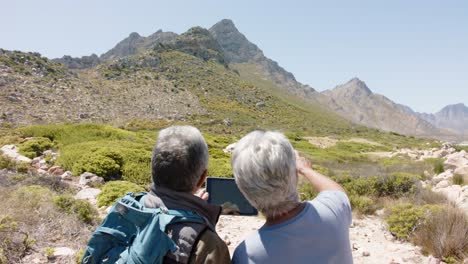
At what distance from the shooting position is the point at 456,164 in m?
16.8

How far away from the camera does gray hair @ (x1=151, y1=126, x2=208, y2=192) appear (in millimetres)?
1906

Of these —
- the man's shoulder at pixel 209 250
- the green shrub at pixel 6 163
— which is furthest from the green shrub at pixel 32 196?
the man's shoulder at pixel 209 250

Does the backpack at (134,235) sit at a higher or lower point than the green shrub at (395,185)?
higher

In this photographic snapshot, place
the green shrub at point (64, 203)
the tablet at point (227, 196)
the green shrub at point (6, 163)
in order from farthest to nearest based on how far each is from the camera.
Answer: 1. the green shrub at point (6, 163)
2. the green shrub at point (64, 203)
3. the tablet at point (227, 196)

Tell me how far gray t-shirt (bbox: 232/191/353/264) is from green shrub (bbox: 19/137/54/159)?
13.6 meters

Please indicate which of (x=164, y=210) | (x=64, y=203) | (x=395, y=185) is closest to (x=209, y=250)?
(x=164, y=210)

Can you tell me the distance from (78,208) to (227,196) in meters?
4.46

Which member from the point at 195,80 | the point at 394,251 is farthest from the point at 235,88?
the point at 394,251

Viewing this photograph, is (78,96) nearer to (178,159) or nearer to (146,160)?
(146,160)

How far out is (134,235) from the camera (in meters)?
1.88

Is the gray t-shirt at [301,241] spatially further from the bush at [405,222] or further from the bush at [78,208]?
the bush at [405,222]

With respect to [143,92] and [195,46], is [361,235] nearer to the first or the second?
[143,92]

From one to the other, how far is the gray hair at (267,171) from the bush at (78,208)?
4945 mm

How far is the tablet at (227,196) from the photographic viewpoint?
2.56m
